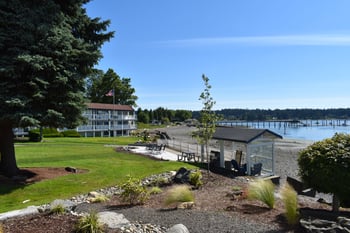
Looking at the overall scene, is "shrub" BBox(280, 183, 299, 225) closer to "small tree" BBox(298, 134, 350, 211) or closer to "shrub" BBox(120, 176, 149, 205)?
"small tree" BBox(298, 134, 350, 211)

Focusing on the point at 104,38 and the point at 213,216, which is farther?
the point at 104,38

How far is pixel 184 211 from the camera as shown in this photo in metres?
7.00

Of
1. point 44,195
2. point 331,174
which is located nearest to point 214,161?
point 44,195

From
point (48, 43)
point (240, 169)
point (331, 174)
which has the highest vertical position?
point (48, 43)

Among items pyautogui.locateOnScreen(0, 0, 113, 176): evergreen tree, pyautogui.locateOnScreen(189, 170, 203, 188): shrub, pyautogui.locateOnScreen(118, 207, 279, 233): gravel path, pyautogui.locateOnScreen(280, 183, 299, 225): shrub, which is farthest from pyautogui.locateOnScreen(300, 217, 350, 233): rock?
pyautogui.locateOnScreen(0, 0, 113, 176): evergreen tree

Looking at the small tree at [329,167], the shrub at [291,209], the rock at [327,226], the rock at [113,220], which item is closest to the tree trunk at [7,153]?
the rock at [113,220]

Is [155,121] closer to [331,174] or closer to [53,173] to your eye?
[53,173]

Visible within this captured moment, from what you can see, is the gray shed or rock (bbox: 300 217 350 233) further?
the gray shed

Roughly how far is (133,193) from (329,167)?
4.85 m

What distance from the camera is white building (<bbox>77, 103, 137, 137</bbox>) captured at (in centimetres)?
5838

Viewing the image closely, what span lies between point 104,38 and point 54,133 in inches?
1298

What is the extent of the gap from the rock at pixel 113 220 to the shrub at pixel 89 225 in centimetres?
38

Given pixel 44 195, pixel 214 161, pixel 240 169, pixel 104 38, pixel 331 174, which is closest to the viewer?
pixel 331 174

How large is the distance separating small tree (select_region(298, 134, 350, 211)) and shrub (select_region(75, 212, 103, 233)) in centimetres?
467
